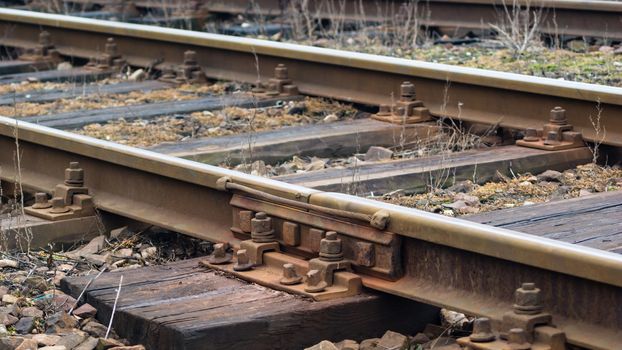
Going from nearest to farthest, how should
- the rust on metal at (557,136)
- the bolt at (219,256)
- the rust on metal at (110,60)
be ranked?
the bolt at (219,256) → the rust on metal at (557,136) → the rust on metal at (110,60)

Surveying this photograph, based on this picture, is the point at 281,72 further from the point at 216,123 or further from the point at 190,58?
A: the point at 190,58

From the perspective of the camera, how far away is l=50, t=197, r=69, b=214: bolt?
6.20 meters

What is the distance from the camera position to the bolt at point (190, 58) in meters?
9.53

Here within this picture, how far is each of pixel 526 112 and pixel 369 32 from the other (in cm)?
483

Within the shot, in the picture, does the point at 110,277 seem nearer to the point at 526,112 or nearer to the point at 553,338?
the point at 553,338

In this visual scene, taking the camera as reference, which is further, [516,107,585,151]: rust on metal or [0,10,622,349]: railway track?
[516,107,585,151]: rust on metal

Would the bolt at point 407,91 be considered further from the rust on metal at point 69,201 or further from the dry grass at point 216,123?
the rust on metal at point 69,201

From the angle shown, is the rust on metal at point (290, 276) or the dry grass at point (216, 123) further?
the dry grass at point (216, 123)

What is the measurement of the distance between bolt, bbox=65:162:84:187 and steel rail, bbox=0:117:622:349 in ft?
0.28

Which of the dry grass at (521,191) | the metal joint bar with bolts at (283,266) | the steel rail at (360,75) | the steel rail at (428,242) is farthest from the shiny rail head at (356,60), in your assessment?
the metal joint bar with bolts at (283,266)

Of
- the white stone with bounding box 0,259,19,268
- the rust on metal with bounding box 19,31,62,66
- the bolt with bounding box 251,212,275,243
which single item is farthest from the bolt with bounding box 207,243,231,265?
the rust on metal with bounding box 19,31,62,66

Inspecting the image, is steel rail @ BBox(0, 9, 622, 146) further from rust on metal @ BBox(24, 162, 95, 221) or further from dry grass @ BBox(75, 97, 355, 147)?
rust on metal @ BBox(24, 162, 95, 221)

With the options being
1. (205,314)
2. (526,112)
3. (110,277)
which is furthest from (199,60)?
(205,314)

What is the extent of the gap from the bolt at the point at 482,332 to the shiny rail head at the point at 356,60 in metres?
2.67
